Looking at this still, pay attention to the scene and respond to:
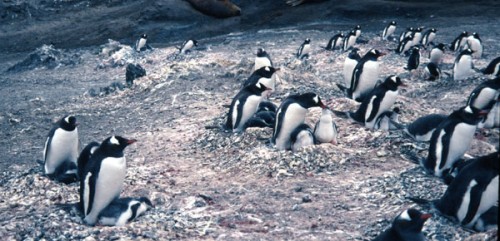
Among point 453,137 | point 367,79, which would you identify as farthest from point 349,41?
point 453,137

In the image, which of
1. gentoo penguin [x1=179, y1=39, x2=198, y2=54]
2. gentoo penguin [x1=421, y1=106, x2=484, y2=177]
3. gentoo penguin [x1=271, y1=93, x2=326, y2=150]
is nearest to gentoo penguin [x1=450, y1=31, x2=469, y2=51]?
gentoo penguin [x1=179, y1=39, x2=198, y2=54]

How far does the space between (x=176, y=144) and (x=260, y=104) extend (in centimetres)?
118

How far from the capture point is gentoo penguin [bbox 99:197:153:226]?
512cm

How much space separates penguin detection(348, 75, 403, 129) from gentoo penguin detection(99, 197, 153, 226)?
3304 millimetres

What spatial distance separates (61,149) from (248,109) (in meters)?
2.28

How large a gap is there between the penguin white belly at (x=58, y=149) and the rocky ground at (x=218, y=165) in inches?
5.9

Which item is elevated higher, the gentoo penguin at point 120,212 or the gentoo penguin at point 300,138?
the gentoo penguin at point 300,138

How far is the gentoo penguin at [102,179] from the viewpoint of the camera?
515cm

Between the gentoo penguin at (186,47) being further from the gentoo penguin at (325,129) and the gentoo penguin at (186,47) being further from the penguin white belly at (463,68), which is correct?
the gentoo penguin at (325,129)

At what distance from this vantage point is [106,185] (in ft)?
17.0

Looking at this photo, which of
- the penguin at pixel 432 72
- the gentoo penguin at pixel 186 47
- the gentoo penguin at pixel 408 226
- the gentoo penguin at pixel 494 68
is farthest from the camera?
the gentoo penguin at pixel 186 47

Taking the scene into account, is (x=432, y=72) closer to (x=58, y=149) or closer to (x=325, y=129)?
(x=325, y=129)

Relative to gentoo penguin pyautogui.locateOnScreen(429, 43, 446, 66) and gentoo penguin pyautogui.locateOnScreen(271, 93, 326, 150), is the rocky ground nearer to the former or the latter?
gentoo penguin pyautogui.locateOnScreen(271, 93, 326, 150)

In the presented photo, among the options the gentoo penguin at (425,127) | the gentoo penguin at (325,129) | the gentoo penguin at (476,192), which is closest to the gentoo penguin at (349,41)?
the gentoo penguin at (425,127)
